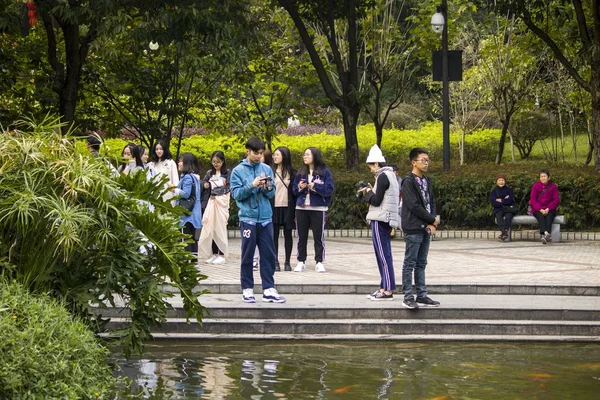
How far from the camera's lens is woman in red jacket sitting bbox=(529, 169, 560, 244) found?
20.9 meters

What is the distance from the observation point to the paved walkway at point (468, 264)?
14.1 meters

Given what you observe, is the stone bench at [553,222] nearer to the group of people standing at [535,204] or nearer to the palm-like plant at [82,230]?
the group of people standing at [535,204]

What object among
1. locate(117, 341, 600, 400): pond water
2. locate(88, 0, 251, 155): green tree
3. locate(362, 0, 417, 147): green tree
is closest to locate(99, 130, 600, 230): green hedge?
locate(88, 0, 251, 155): green tree

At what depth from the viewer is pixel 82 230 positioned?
7.55 metres

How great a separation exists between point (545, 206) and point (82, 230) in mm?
14846

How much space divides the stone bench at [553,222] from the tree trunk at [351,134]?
15.5ft

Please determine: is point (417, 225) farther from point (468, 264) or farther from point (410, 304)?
point (468, 264)

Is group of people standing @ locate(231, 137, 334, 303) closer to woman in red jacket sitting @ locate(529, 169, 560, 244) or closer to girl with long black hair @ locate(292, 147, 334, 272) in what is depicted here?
girl with long black hair @ locate(292, 147, 334, 272)

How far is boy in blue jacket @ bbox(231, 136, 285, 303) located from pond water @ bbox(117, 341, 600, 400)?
1.46 meters

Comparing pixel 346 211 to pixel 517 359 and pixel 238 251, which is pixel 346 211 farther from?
pixel 517 359

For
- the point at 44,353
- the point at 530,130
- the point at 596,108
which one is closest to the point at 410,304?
the point at 44,353

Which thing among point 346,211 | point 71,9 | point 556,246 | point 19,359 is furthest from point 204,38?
point 19,359

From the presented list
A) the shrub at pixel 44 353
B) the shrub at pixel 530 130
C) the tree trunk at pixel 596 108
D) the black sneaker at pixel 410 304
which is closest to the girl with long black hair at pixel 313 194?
the black sneaker at pixel 410 304

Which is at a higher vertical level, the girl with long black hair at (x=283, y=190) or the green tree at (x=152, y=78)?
the green tree at (x=152, y=78)
